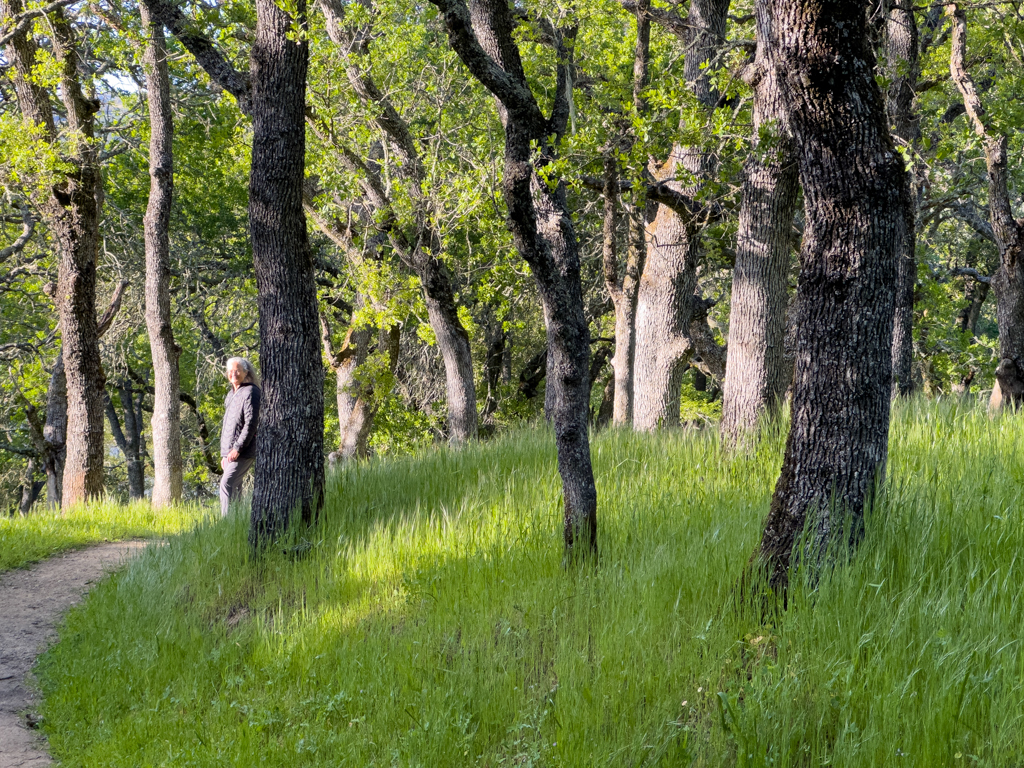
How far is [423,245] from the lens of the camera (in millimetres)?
12141

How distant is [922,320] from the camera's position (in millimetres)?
19531

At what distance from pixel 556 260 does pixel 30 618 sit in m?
5.53

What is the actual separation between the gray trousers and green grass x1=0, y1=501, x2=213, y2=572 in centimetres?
30

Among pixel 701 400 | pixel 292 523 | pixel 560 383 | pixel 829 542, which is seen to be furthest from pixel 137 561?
pixel 701 400

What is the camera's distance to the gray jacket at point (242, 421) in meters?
8.74

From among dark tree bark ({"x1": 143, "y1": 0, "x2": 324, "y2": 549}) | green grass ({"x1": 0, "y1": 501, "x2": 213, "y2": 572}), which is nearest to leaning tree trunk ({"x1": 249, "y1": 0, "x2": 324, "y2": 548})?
dark tree bark ({"x1": 143, "y1": 0, "x2": 324, "y2": 549})

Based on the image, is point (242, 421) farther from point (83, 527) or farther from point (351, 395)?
point (351, 395)

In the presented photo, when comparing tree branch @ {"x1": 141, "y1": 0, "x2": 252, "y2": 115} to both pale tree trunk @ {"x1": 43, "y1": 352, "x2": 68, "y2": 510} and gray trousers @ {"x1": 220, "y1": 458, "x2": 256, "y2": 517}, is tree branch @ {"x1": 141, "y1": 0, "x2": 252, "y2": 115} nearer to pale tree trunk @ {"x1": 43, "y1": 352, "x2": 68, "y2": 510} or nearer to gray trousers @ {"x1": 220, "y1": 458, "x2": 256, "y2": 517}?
gray trousers @ {"x1": 220, "y1": 458, "x2": 256, "y2": 517}

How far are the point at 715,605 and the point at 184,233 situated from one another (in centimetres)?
1833

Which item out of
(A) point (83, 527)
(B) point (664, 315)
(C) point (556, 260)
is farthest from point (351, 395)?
(C) point (556, 260)

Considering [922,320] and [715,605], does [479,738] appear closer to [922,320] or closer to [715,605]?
[715,605]

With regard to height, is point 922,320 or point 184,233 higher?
point 184,233

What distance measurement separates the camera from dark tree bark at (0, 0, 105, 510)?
11367 millimetres

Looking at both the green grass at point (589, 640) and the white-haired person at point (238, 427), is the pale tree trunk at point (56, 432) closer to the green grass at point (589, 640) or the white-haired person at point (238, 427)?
the white-haired person at point (238, 427)
